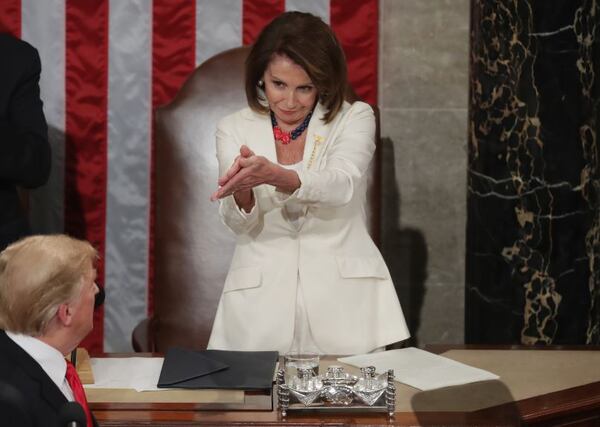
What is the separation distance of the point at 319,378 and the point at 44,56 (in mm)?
2513

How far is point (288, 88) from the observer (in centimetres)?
316

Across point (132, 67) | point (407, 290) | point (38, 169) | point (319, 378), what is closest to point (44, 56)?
point (132, 67)

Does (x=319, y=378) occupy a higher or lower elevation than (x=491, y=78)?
lower

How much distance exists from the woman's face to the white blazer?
98 mm

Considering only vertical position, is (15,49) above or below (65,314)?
above

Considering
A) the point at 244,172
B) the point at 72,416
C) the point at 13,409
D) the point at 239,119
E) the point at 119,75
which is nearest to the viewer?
the point at 72,416

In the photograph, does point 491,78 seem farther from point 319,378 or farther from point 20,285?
point 20,285

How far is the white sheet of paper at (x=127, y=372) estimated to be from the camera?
2.62 m

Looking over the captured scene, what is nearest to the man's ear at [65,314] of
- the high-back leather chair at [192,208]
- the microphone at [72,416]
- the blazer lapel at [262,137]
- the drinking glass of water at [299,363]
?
the microphone at [72,416]

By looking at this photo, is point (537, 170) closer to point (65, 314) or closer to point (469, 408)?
point (469, 408)

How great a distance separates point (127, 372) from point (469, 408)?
2.90 feet

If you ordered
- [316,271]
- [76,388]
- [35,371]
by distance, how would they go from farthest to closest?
[316,271], [76,388], [35,371]

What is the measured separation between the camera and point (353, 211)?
10.6ft

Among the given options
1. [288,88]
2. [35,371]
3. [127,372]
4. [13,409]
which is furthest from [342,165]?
[13,409]
